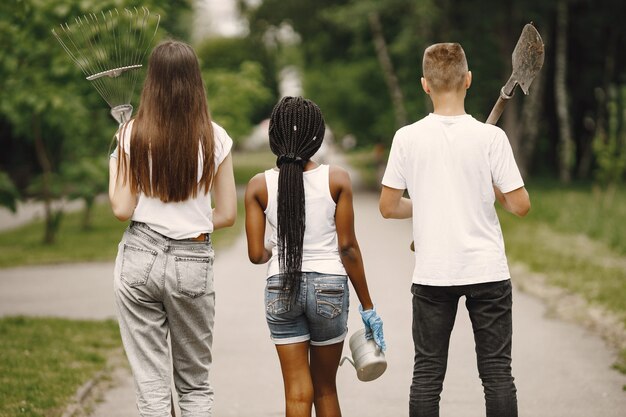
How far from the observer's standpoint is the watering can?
3.74 meters

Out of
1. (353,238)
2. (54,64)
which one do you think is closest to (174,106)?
(353,238)

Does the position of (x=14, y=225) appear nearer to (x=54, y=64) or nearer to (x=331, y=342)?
(x=54, y=64)

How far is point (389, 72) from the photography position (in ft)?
81.2

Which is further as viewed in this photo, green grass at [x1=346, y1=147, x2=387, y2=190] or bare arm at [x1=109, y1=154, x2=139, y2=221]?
green grass at [x1=346, y1=147, x2=387, y2=190]

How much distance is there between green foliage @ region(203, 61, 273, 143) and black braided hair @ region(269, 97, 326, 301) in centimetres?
1195

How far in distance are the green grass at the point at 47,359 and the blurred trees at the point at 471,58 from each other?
14.4 metres

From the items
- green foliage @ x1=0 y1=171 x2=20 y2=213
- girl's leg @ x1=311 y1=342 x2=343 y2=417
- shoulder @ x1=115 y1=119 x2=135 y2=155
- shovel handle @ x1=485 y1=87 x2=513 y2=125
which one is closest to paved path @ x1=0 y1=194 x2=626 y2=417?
green foliage @ x1=0 y1=171 x2=20 y2=213

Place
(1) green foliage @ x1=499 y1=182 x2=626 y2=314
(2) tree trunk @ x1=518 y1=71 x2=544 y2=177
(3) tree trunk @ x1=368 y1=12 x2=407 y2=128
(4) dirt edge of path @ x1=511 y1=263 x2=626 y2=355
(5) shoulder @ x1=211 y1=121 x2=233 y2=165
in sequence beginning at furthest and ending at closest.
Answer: (3) tree trunk @ x1=368 y1=12 x2=407 y2=128
(2) tree trunk @ x1=518 y1=71 x2=544 y2=177
(1) green foliage @ x1=499 y1=182 x2=626 y2=314
(4) dirt edge of path @ x1=511 y1=263 x2=626 y2=355
(5) shoulder @ x1=211 y1=121 x2=233 y2=165

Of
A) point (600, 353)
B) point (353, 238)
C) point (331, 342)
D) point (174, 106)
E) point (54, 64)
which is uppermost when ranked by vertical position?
point (54, 64)

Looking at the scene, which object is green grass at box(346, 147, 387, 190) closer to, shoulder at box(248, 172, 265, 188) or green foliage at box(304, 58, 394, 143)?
green foliage at box(304, 58, 394, 143)

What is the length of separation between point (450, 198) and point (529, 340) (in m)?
3.75

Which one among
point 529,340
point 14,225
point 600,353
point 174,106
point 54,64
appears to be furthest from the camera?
point 14,225

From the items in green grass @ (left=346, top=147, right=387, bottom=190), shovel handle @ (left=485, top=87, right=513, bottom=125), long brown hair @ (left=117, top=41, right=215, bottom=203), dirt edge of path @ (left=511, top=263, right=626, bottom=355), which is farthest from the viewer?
green grass @ (left=346, top=147, right=387, bottom=190)

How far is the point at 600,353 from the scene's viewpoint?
21.8 ft
